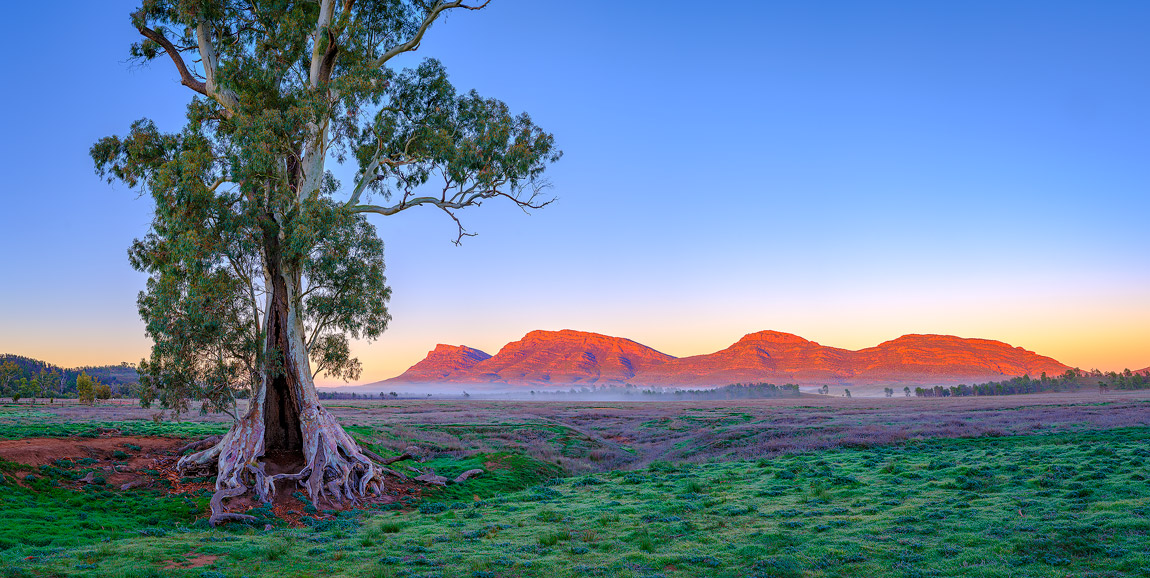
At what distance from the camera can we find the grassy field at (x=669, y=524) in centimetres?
1408

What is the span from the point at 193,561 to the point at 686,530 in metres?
12.8

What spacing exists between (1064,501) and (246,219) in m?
30.2

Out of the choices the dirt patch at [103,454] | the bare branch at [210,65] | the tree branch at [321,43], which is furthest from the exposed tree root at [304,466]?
the tree branch at [321,43]

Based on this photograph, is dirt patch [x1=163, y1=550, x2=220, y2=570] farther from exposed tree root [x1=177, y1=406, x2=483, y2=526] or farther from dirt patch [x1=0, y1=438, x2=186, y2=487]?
dirt patch [x1=0, y1=438, x2=186, y2=487]

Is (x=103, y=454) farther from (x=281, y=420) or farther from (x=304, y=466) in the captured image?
(x=304, y=466)

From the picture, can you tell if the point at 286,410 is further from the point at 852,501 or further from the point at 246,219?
the point at 852,501

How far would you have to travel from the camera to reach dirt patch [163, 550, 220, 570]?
14070mm

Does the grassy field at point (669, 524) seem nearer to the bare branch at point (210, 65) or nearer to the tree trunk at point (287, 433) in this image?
the tree trunk at point (287, 433)

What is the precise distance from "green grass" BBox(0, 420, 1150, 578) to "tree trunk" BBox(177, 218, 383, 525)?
8.53ft

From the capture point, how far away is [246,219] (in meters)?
25.4

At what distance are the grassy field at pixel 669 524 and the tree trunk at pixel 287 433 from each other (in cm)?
195

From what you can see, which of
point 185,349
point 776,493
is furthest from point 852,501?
point 185,349

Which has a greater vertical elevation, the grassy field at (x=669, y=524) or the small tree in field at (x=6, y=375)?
the small tree in field at (x=6, y=375)

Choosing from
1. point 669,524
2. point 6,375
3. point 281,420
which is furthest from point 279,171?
point 6,375
